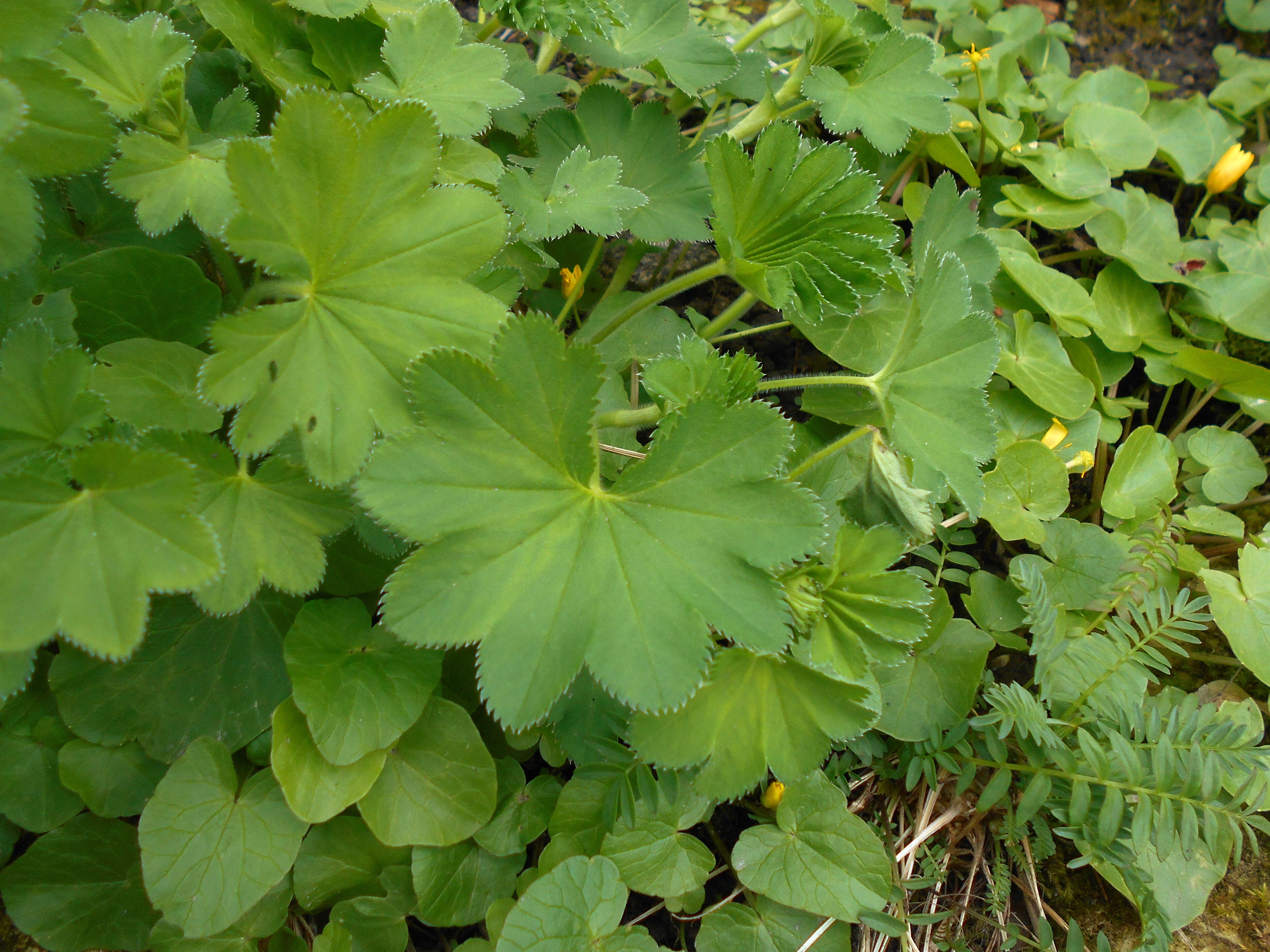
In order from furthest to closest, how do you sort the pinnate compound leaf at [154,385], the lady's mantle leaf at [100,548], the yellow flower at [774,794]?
the yellow flower at [774,794] < the pinnate compound leaf at [154,385] < the lady's mantle leaf at [100,548]

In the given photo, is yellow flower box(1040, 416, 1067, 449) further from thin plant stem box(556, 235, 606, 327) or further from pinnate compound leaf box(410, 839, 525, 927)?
pinnate compound leaf box(410, 839, 525, 927)

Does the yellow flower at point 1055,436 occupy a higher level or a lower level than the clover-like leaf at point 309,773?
higher

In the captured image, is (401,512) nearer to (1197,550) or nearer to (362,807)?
(362,807)

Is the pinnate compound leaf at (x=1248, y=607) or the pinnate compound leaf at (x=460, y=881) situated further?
the pinnate compound leaf at (x=1248, y=607)

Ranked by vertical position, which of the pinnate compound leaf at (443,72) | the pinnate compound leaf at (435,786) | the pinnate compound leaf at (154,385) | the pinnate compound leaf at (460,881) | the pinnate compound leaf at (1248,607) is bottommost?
the pinnate compound leaf at (460,881)

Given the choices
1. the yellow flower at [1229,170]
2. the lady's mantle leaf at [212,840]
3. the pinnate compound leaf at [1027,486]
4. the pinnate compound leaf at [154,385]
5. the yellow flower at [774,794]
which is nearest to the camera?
the pinnate compound leaf at [154,385]

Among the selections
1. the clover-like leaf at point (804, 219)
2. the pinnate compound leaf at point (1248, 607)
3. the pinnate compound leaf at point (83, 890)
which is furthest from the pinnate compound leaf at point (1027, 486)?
the pinnate compound leaf at point (83, 890)

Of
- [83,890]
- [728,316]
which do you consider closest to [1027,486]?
[728,316]

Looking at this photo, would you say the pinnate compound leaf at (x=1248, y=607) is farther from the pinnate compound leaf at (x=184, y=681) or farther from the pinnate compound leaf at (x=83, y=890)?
the pinnate compound leaf at (x=83, y=890)

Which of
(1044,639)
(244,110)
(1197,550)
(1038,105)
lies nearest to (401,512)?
(244,110)
